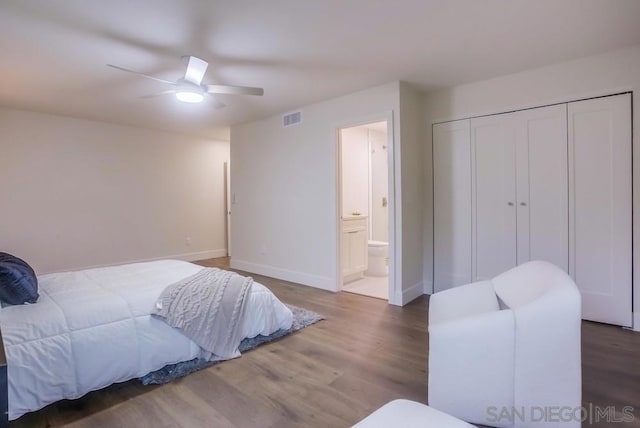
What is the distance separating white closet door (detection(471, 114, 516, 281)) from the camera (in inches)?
135

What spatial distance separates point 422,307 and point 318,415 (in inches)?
81.6

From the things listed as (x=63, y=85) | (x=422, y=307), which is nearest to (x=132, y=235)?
(x=63, y=85)

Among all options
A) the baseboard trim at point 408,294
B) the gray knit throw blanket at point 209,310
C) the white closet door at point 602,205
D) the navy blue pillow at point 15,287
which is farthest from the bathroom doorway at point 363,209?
the navy blue pillow at point 15,287

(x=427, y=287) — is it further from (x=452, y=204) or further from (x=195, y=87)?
(x=195, y=87)

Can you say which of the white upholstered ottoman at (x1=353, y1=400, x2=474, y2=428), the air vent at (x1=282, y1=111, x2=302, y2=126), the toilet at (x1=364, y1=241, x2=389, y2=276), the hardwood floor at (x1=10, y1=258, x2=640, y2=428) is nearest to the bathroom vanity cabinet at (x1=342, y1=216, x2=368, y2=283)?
the toilet at (x1=364, y1=241, x2=389, y2=276)

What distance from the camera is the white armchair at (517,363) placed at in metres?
1.33

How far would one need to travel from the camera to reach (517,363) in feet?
4.53

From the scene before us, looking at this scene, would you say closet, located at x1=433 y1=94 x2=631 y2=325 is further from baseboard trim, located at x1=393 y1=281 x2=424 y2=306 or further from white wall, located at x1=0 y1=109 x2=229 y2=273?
white wall, located at x1=0 y1=109 x2=229 y2=273

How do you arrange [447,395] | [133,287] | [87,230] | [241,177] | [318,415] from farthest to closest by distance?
[241,177] → [87,230] → [133,287] → [318,415] → [447,395]

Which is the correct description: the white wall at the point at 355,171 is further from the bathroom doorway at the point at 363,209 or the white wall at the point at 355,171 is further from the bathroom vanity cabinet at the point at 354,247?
the bathroom vanity cabinet at the point at 354,247

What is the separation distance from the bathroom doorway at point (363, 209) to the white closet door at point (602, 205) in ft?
5.58

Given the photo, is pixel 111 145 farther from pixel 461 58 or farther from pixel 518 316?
pixel 518 316

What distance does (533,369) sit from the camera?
53.5 inches

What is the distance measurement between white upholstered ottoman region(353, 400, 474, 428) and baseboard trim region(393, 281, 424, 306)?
2534 mm
